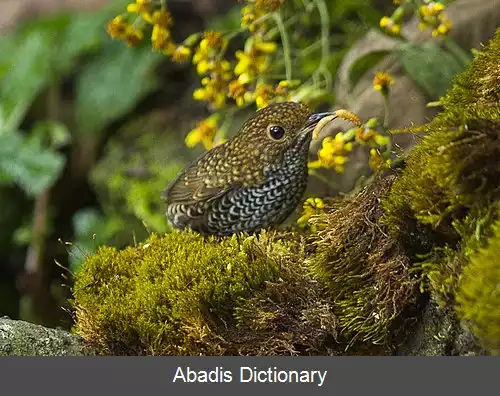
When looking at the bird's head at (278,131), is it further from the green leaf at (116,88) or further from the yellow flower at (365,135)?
the green leaf at (116,88)

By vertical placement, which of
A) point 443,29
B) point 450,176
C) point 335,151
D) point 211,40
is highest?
point 211,40

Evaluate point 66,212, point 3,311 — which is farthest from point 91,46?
point 3,311

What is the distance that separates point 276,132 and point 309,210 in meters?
0.31

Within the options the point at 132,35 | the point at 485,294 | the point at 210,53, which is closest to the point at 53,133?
the point at 132,35

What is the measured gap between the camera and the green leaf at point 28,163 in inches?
162

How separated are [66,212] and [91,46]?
1186 mm

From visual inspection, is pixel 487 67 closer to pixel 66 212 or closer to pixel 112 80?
pixel 112 80

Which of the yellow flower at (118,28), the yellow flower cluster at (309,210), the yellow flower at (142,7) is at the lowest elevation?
the yellow flower cluster at (309,210)

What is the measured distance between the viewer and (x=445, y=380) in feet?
5.64

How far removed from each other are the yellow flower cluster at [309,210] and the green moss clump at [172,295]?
8.9 inches

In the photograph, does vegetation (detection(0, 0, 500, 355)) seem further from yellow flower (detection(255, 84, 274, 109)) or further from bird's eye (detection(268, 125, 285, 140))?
bird's eye (detection(268, 125, 285, 140))

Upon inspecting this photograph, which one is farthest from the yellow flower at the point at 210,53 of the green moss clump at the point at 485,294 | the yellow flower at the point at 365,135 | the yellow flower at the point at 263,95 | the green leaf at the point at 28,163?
the green leaf at the point at 28,163

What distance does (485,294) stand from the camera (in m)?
1.58

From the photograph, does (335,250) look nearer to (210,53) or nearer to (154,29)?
(210,53)
